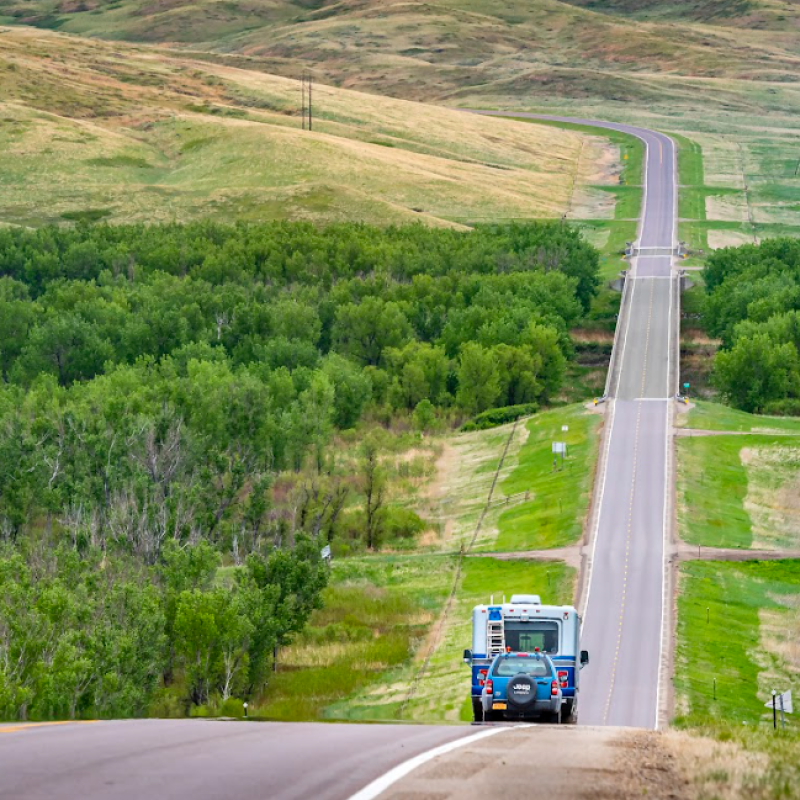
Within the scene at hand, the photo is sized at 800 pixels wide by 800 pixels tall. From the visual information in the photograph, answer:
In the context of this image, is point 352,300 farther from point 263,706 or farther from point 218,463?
point 263,706

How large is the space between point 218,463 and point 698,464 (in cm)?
2834

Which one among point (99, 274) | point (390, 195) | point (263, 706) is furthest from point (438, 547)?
point (390, 195)

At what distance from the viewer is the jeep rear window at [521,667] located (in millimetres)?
31328

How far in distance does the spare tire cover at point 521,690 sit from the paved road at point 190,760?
27.5ft

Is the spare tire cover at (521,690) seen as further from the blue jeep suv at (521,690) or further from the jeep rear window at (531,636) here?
the jeep rear window at (531,636)

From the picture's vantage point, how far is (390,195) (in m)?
186

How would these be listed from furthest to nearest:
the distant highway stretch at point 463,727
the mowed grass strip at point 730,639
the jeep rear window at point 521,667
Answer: the mowed grass strip at point 730,639, the jeep rear window at point 521,667, the distant highway stretch at point 463,727

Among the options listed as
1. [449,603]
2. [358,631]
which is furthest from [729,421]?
[358,631]

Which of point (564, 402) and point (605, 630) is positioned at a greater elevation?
point (564, 402)

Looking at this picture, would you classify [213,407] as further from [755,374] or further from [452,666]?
[755,374]

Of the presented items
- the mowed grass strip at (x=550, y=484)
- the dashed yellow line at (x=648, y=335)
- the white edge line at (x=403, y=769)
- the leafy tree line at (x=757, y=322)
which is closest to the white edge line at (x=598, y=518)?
the mowed grass strip at (x=550, y=484)

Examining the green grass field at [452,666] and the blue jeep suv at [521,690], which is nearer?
the blue jeep suv at [521,690]

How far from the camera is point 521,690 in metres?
30.9

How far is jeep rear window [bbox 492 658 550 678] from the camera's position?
31328 millimetres
